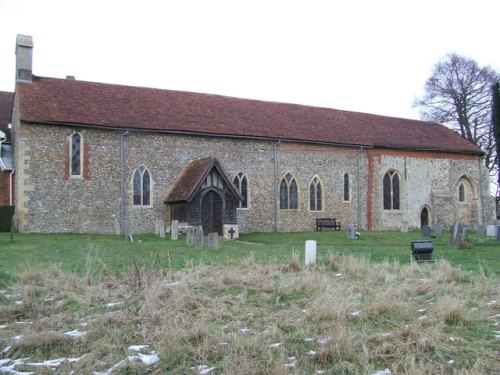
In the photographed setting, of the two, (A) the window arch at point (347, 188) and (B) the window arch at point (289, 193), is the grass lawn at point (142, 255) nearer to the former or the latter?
(B) the window arch at point (289, 193)

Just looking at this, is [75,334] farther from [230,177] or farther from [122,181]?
[230,177]

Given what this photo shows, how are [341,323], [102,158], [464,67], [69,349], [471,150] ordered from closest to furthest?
[69,349] < [341,323] < [102,158] < [471,150] < [464,67]

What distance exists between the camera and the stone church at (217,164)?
24312 millimetres

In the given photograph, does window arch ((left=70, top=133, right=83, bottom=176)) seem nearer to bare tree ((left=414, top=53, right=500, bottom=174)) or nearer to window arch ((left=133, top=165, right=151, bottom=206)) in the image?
window arch ((left=133, top=165, right=151, bottom=206))

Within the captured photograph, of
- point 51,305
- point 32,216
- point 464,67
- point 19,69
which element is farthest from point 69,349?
point 464,67

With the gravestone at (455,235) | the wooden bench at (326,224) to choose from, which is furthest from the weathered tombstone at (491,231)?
the wooden bench at (326,224)

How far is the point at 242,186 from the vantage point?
93.9 ft

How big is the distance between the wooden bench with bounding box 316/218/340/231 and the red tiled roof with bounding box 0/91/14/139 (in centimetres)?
1867

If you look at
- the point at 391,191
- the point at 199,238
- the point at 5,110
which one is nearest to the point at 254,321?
the point at 199,238

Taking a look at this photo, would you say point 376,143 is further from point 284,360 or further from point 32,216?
Result: point 284,360

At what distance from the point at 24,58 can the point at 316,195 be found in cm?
1724

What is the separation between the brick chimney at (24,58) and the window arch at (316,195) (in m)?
16.1

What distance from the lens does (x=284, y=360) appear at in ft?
19.8

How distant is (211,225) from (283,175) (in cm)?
616
